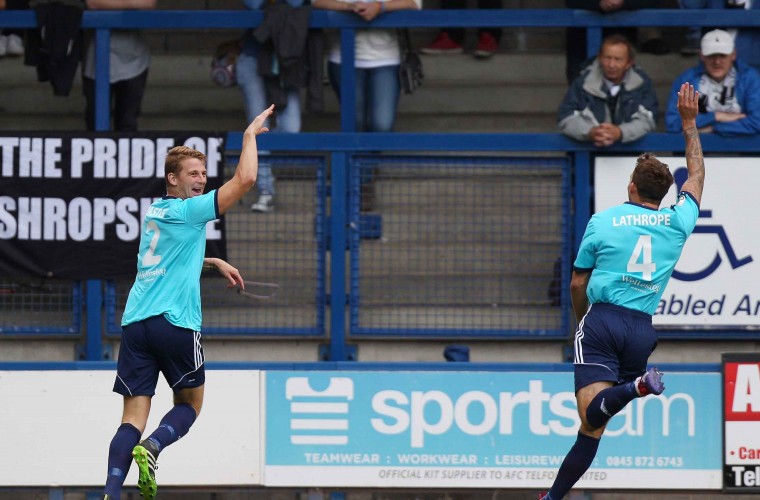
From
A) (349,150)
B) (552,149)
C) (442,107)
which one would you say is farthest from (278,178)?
(442,107)

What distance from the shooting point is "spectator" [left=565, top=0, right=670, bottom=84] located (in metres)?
9.46

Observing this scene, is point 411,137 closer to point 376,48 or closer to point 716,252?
point 376,48

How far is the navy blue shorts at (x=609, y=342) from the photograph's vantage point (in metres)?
7.53

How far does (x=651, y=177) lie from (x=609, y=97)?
208cm

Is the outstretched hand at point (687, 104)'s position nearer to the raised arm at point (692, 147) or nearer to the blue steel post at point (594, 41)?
the raised arm at point (692, 147)

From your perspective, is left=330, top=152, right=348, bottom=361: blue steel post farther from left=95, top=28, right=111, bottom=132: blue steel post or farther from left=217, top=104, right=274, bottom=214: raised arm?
left=217, top=104, right=274, bottom=214: raised arm

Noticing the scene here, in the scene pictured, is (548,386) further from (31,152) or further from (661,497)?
(31,152)

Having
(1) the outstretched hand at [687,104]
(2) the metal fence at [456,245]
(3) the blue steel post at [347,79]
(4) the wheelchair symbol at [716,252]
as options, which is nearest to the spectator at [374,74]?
(3) the blue steel post at [347,79]

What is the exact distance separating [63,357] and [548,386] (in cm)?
328

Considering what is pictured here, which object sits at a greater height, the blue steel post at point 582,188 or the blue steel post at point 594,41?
the blue steel post at point 594,41

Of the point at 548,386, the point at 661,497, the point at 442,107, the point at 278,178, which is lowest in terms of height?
the point at 661,497

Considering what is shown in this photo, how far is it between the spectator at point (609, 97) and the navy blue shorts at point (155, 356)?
10.4 ft

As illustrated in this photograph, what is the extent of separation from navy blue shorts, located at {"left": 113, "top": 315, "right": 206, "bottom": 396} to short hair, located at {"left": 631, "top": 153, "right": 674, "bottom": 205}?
8.08 ft

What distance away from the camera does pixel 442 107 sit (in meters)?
12.5
